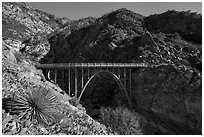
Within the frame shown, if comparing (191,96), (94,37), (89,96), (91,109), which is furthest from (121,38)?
(191,96)

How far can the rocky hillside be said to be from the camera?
1195 cm

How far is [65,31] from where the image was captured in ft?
198

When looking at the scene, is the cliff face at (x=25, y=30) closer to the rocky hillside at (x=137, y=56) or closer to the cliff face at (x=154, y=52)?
the rocky hillside at (x=137, y=56)

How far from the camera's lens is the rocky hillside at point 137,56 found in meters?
11.9

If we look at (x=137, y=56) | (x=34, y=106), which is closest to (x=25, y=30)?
(x=137, y=56)

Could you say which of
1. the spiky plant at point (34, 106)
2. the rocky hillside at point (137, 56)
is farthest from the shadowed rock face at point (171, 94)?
the spiky plant at point (34, 106)

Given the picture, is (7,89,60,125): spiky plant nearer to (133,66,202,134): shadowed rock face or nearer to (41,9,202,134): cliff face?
(133,66,202,134): shadowed rock face

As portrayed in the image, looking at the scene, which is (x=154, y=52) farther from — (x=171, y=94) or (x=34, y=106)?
(x=34, y=106)

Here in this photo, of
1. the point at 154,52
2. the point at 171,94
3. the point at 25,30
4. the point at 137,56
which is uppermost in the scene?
the point at 25,30

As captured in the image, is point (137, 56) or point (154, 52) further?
point (137, 56)

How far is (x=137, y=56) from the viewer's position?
3725 cm

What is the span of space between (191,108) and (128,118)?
922 centimetres

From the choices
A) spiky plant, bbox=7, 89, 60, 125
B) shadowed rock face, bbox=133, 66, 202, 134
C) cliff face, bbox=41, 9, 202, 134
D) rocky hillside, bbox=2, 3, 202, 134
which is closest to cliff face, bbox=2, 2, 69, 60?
rocky hillside, bbox=2, 3, 202, 134

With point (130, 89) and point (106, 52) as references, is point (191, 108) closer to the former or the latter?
point (130, 89)
